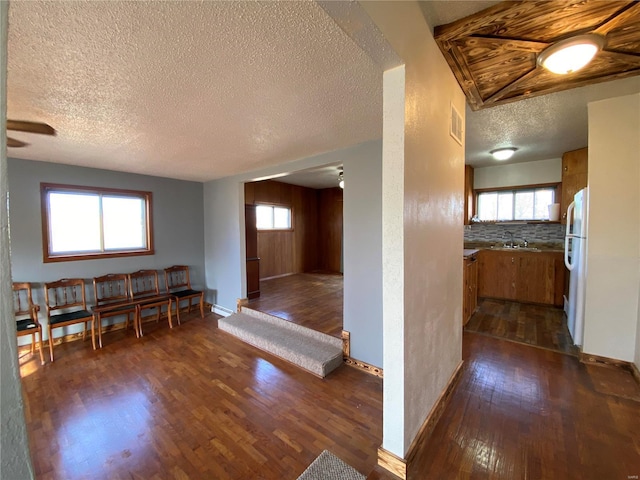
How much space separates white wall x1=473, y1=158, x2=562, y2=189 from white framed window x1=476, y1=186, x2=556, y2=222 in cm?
16

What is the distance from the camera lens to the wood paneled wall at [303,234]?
619 centimetres

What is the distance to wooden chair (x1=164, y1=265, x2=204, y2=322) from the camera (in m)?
A: 4.36

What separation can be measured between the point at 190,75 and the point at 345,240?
2.01 m

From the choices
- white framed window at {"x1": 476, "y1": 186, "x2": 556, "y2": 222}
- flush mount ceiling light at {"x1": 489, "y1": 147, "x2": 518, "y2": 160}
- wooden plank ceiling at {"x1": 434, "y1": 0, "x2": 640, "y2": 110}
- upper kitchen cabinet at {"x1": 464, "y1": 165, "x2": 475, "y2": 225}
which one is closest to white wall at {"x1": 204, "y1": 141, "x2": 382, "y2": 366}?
wooden plank ceiling at {"x1": 434, "y1": 0, "x2": 640, "y2": 110}

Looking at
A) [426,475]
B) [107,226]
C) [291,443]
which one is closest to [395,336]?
[426,475]

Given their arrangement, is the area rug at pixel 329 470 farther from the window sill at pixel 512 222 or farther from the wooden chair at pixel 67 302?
the window sill at pixel 512 222

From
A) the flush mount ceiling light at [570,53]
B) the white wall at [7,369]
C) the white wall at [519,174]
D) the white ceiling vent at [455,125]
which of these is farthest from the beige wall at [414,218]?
the white wall at [519,174]

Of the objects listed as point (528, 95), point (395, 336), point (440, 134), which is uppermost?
point (528, 95)

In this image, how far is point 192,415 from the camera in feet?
6.85

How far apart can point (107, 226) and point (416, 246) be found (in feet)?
15.2

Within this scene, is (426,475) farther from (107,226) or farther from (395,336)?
(107,226)

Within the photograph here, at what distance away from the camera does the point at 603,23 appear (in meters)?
1.40

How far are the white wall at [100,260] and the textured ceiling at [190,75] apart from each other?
2.73ft

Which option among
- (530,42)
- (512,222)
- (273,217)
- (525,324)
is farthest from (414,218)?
(273,217)
